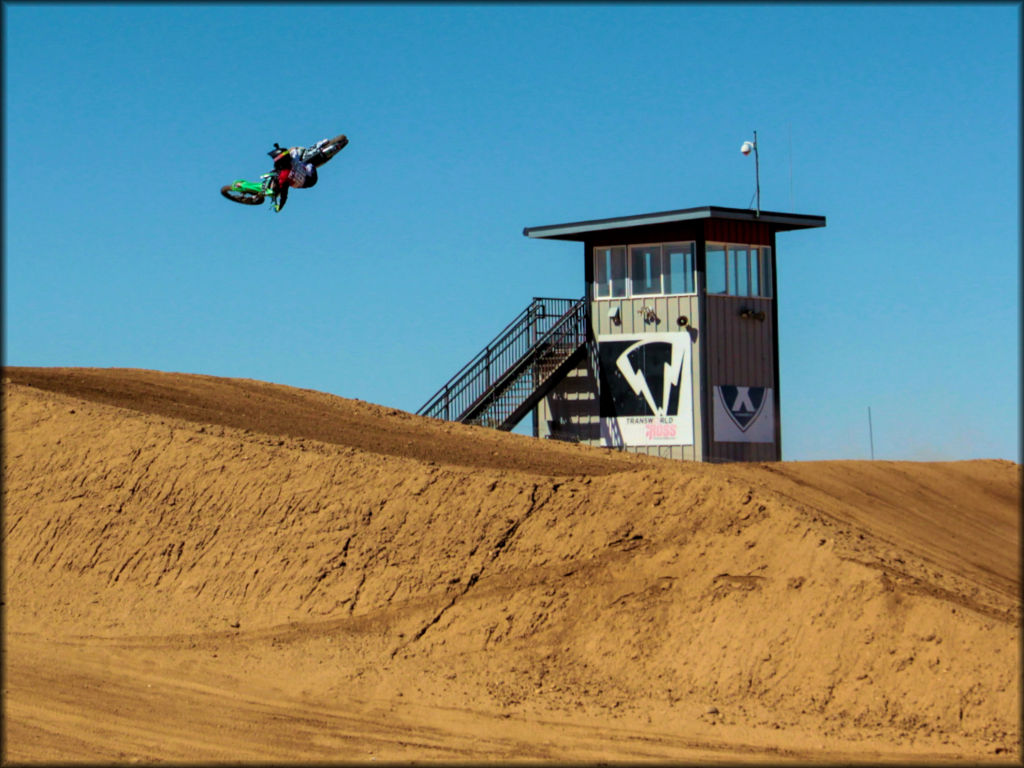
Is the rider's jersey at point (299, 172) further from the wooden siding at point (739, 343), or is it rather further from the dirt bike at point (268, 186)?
the wooden siding at point (739, 343)

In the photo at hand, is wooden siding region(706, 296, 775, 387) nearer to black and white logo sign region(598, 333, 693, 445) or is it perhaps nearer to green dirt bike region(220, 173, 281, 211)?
black and white logo sign region(598, 333, 693, 445)

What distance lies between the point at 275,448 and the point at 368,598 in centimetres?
405

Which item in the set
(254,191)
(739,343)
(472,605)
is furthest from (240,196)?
(739,343)

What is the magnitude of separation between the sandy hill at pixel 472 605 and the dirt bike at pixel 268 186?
4.32 metres

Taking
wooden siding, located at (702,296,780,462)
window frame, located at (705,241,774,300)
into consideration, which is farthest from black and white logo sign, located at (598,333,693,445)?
window frame, located at (705,241,774,300)

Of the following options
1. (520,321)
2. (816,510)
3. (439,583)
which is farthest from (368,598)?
(520,321)

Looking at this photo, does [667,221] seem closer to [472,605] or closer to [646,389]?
[646,389]

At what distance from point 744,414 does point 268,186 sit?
48.4 ft

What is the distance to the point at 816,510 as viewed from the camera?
685 inches

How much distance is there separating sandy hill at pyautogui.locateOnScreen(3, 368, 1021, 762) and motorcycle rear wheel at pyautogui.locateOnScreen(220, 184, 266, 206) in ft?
14.4

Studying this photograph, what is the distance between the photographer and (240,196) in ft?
77.0

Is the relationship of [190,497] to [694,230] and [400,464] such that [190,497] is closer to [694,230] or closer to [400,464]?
[400,464]

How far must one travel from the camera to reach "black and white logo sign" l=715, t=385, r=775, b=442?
31469mm

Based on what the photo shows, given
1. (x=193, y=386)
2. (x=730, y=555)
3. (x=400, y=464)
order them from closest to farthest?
(x=730, y=555) → (x=400, y=464) → (x=193, y=386)
